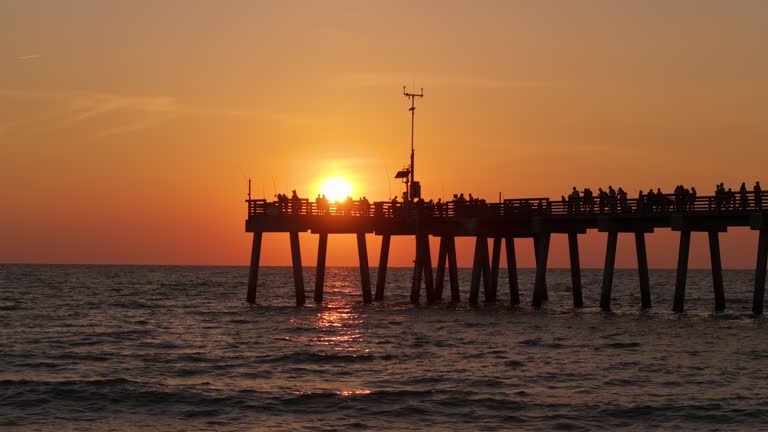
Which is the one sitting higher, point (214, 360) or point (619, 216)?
point (619, 216)

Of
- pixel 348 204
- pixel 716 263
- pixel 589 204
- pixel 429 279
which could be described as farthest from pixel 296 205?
pixel 716 263

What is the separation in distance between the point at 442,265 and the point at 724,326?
19.4 meters

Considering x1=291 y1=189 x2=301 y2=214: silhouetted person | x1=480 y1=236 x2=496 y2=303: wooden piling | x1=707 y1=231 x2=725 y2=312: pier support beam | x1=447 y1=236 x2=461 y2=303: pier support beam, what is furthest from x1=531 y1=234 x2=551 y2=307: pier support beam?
x1=291 y1=189 x2=301 y2=214: silhouetted person

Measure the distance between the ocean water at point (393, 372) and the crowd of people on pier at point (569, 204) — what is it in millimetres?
5346

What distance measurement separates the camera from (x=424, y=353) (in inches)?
1481

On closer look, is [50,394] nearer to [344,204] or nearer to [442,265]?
[344,204]

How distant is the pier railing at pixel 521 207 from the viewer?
47.7m

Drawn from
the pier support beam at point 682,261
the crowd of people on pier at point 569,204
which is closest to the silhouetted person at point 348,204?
the crowd of people on pier at point 569,204

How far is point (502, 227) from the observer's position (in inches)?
2232

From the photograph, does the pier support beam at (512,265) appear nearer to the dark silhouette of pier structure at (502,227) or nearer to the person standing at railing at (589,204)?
the dark silhouette of pier structure at (502,227)

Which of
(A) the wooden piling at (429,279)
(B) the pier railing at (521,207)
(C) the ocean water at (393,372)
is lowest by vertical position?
(C) the ocean water at (393,372)

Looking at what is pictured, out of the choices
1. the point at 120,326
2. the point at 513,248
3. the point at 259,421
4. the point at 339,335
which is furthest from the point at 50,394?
the point at 513,248

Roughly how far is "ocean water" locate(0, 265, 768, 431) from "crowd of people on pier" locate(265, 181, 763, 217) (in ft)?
17.5

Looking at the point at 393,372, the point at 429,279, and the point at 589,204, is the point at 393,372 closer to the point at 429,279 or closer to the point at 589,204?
the point at 589,204
